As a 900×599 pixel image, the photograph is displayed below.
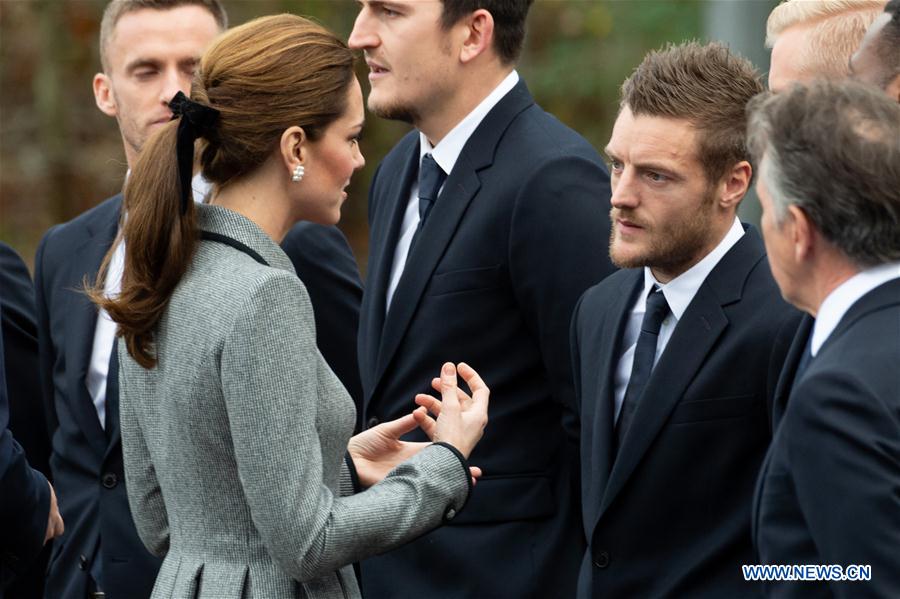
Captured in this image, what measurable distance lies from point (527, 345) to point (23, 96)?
34.0ft

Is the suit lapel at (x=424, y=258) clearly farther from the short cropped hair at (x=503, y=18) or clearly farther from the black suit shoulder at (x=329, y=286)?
the black suit shoulder at (x=329, y=286)

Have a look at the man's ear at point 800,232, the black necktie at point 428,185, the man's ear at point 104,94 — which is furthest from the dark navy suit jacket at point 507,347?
the man's ear at point 104,94

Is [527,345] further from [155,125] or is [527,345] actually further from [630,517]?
[155,125]

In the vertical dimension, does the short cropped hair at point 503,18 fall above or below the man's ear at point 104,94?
above

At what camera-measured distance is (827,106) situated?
257cm

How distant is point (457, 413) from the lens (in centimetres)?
322

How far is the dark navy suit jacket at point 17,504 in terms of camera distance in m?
Result: 3.72

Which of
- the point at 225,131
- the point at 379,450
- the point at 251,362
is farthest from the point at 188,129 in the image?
the point at 379,450

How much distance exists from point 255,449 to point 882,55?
1847 mm

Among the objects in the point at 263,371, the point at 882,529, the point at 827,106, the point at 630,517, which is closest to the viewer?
the point at 882,529

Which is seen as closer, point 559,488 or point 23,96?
point 559,488

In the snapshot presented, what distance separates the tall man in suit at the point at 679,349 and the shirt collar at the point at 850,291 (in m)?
0.64

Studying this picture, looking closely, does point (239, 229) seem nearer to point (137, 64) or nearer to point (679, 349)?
point (679, 349)

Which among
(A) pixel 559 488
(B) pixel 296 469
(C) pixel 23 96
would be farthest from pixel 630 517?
(C) pixel 23 96
